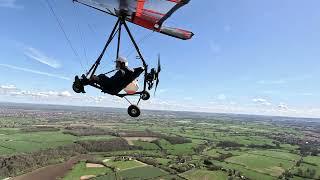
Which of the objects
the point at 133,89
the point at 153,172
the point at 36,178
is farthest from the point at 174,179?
the point at 133,89

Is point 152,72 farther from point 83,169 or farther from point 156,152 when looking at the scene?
point 156,152

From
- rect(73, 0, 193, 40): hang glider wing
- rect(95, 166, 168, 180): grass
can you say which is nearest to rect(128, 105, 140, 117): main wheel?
rect(73, 0, 193, 40): hang glider wing

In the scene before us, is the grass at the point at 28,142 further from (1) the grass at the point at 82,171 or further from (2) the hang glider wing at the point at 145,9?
(2) the hang glider wing at the point at 145,9

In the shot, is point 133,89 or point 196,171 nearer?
point 133,89

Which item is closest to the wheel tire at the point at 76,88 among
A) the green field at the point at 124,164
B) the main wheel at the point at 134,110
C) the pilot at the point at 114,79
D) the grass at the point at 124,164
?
the pilot at the point at 114,79

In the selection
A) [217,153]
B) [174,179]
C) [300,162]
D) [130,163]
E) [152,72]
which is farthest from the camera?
[217,153]
